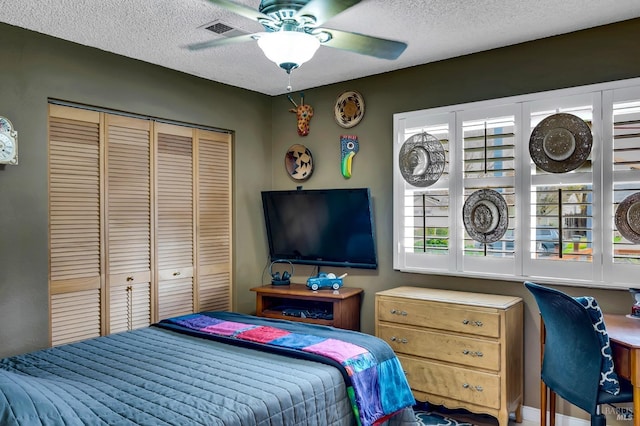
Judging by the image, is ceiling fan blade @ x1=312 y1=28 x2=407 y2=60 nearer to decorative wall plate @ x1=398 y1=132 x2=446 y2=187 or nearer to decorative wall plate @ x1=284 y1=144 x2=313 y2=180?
decorative wall plate @ x1=398 y1=132 x2=446 y2=187

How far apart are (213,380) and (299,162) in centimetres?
275

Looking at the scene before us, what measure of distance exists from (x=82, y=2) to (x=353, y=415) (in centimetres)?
263

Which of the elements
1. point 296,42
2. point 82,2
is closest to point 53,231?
point 82,2

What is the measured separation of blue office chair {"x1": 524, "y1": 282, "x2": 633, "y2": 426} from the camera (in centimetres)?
232

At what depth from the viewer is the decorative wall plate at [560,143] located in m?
3.07

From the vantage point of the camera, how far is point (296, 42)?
2.26 metres

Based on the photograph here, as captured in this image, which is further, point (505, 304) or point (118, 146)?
point (118, 146)

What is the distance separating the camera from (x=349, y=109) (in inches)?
169

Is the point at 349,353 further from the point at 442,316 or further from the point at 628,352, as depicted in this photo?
the point at 628,352

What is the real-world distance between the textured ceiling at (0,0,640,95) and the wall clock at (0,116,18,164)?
0.64 metres

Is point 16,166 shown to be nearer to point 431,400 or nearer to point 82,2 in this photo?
point 82,2

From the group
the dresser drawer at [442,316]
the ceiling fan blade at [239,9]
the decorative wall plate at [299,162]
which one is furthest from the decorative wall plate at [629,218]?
the decorative wall plate at [299,162]

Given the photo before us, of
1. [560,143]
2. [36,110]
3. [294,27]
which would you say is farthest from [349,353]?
[36,110]

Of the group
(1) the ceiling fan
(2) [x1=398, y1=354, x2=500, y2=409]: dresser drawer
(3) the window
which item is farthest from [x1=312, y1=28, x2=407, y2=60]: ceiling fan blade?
(2) [x1=398, y1=354, x2=500, y2=409]: dresser drawer
